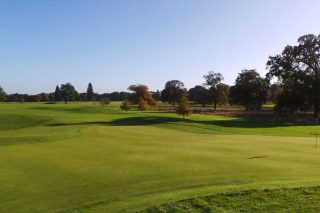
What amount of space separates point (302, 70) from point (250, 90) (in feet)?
103

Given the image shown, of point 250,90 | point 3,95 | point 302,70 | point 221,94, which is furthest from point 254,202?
point 3,95

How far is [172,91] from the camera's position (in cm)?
11738

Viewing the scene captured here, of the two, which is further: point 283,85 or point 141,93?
point 141,93

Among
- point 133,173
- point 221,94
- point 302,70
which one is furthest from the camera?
point 221,94

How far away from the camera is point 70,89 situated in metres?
157

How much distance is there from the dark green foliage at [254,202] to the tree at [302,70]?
56797 millimetres

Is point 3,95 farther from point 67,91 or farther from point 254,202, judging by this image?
point 254,202

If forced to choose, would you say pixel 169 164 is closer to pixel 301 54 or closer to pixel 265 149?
pixel 265 149

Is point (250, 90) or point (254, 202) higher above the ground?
point (250, 90)

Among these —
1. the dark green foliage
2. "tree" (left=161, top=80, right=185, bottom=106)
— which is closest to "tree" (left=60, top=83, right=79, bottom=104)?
"tree" (left=161, top=80, right=185, bottom=106)

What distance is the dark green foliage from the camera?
33.1 ft

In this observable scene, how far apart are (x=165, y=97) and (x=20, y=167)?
10571 centimetres

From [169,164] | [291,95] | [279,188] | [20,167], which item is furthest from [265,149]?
[291,95]

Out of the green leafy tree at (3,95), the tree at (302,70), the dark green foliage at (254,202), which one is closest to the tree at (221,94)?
the tree at (302,70)
